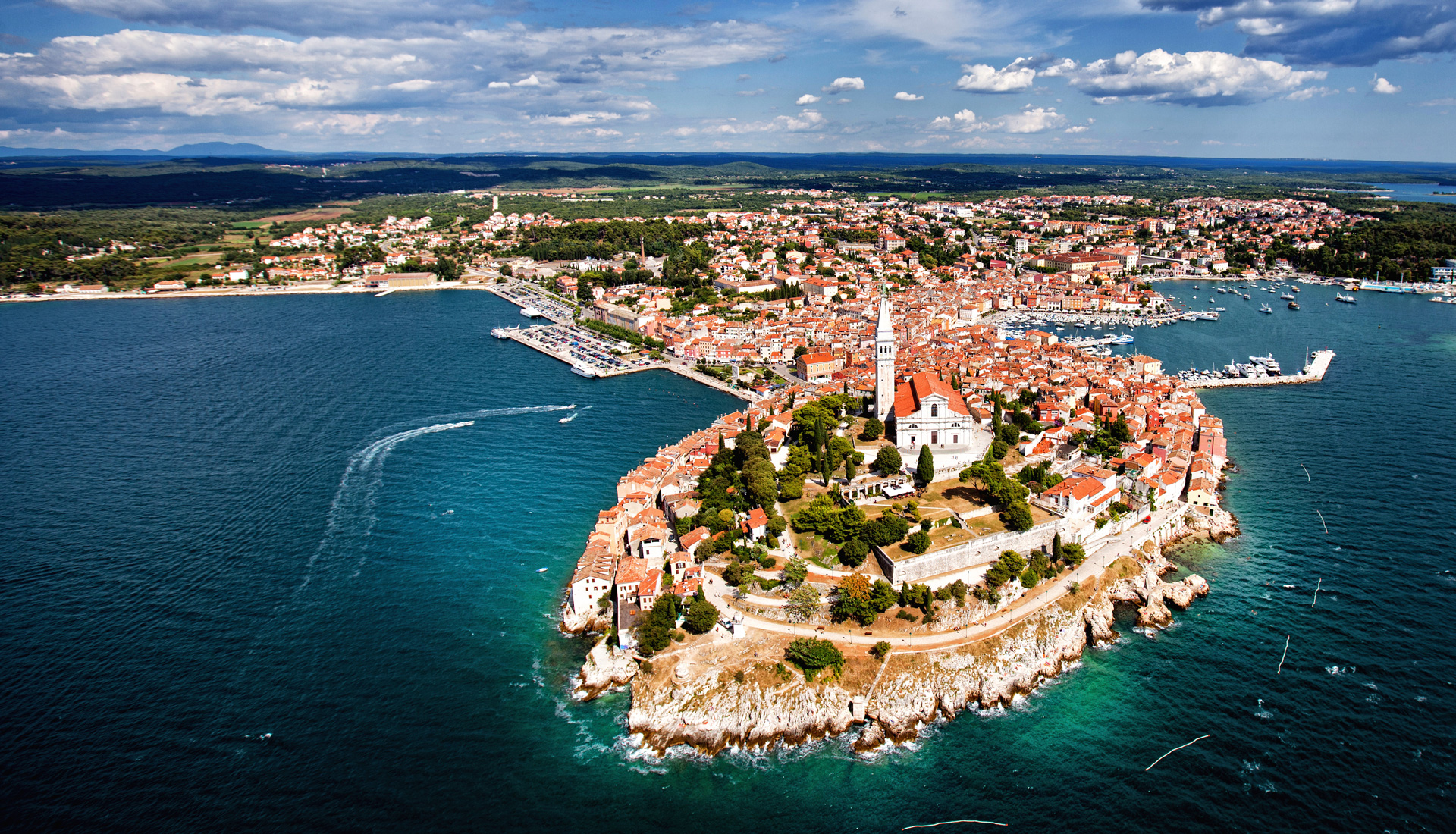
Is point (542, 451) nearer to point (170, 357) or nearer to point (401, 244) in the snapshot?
point (170, 357)

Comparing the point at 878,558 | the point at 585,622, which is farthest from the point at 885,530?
the point at 585,622

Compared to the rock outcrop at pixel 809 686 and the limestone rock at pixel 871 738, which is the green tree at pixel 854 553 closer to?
the rock outcrop at pixel 809 686

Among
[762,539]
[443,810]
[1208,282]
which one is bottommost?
[443,810]

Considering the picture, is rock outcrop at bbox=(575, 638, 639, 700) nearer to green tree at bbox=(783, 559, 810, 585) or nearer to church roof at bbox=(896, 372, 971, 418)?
green tree at bbox=(783, 559, 810, 585)

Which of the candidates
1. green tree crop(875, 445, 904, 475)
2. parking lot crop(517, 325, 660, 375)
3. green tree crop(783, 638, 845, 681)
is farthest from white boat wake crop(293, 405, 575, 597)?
green tree crop(875, 445, 904, 475)

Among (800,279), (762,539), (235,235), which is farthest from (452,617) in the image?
(235,235)

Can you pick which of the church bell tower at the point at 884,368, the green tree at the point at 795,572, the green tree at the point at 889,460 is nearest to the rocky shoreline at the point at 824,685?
the green tree at the point at 795,572

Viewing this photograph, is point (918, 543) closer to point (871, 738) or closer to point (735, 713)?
point (871, 738)
